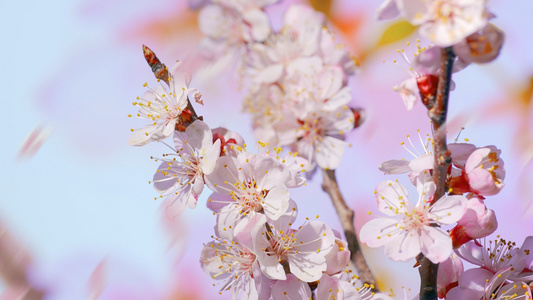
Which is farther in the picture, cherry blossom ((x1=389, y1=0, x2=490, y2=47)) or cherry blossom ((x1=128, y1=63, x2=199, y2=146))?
cherry blossom ((x1=128, y1=63, x2=199, y2=146))

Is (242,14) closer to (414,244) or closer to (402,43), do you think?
(402,43)

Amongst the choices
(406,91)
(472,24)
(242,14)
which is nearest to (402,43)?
(242,14)

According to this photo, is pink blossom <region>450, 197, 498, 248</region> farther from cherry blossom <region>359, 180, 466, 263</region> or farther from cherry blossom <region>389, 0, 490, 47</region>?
cherry blossom <region>389, 0, 490, 47</region>

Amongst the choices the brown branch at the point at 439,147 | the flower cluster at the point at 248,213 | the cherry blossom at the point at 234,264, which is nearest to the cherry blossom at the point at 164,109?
the flower cluster at the point at 248,213

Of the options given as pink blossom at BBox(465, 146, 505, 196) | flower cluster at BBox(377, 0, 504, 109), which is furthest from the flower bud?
pink blossom at BBox(465, 146, 505, 196)

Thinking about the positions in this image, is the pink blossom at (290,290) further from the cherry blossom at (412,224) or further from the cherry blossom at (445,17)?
the cherry blossom at (445,17)

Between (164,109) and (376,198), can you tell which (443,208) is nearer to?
(376,198)
